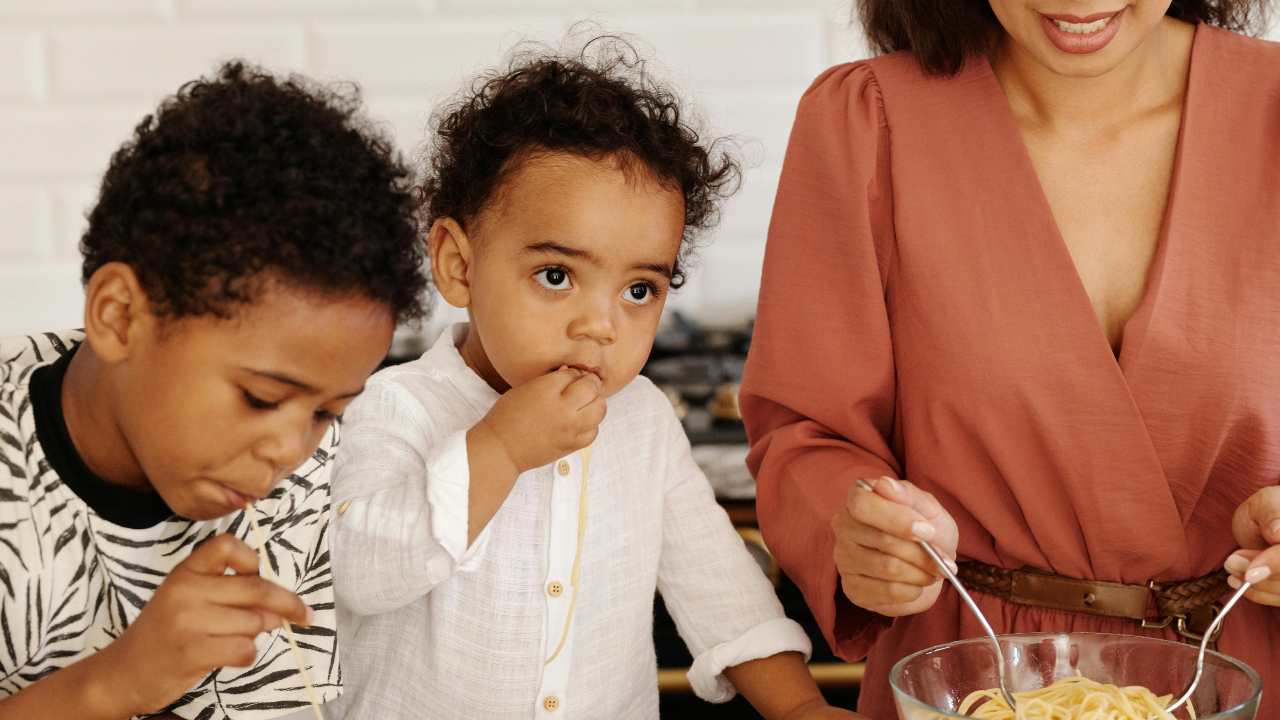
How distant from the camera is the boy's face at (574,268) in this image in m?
1.20

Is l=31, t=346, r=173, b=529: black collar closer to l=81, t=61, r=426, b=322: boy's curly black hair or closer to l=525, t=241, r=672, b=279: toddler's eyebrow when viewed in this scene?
l=81, t=61, r=426, b=322: boy's curly black hair

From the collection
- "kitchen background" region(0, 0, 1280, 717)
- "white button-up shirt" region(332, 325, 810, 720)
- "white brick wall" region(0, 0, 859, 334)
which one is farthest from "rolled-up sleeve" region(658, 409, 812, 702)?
"white brick wall" region(0, 0, 859, 334)

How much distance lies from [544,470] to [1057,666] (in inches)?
19.9

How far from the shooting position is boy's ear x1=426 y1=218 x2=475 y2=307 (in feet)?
4.20

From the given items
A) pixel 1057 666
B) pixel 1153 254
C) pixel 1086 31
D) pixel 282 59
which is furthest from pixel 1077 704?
pixel 282 59

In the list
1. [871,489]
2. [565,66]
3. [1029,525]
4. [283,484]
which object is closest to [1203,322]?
[1029,525]

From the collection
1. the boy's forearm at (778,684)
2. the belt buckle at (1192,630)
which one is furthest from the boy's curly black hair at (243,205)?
the belt buckle at (1192,630)

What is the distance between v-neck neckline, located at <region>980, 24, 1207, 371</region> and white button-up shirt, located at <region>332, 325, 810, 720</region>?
397 millimetres

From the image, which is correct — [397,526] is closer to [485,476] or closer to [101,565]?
[485,476]

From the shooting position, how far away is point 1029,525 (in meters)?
1.22

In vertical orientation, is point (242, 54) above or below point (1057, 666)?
above

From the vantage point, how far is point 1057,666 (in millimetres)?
1070

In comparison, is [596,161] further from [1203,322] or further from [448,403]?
[1203,322]

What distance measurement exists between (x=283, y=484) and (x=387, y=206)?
295 millimetres
